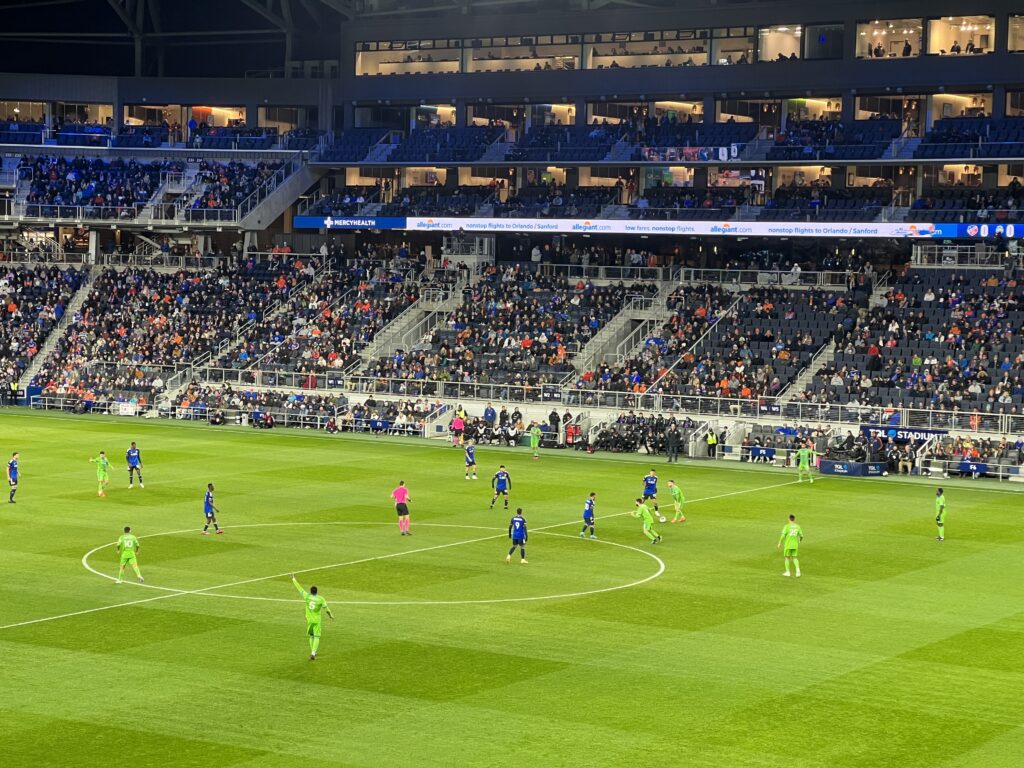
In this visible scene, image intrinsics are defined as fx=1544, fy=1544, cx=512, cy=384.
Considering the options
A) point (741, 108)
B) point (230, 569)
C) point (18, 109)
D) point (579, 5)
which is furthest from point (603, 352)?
point (18, 109)

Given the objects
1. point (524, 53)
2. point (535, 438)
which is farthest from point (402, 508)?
point (524, 53)

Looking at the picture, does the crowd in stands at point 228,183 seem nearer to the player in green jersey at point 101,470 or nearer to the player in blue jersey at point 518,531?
the player in green jersey at point 101,470

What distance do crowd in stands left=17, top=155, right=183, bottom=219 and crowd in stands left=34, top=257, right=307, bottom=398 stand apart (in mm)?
4025

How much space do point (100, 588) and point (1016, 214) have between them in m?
48.2

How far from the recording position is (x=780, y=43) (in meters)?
79.6

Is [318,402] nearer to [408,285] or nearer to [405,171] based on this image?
[408,285]

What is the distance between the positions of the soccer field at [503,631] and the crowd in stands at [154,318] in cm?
2710

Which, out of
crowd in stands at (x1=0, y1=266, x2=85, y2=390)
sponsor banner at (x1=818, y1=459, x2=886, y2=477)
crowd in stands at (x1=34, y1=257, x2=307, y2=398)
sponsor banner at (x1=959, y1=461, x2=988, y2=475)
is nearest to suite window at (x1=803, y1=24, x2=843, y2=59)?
sponsor banner at (x1=818, y1=459, x2=886, y2=477)

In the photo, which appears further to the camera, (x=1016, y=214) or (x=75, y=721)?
(x=1016, y=214)

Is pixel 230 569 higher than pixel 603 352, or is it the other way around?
pixel 603 352

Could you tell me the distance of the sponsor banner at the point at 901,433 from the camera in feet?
191

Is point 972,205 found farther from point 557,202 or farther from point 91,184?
point 91,184

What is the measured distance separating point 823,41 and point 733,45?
4.91 metres

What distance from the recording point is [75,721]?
2339cm
